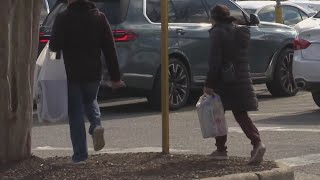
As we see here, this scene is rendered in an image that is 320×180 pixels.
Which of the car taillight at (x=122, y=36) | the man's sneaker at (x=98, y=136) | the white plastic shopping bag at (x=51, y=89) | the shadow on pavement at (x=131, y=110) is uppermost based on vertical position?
the white plastic shopping bag at (x=51, y=89)

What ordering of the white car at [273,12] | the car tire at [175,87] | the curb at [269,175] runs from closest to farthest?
the curb at [269,175] → the car tire at [175,87] → the white car at [273,12]

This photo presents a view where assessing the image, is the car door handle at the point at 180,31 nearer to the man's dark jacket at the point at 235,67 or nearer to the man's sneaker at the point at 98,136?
the man's dark jacket at the point at 235,67

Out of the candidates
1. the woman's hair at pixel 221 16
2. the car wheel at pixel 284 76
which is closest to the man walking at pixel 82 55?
the woman's hair at pixel 221 16

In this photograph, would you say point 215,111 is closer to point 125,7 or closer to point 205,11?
point 125,7

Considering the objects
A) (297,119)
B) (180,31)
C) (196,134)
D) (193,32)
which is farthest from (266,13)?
(196,134)

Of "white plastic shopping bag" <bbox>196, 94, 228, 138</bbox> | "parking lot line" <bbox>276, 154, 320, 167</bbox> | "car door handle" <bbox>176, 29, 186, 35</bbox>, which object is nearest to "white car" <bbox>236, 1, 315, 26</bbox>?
"car door handle" <bbox>176, 29, 186, 35</bbox>

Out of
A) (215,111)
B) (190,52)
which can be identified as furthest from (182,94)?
(215,111)

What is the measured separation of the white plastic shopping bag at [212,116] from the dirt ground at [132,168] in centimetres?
29

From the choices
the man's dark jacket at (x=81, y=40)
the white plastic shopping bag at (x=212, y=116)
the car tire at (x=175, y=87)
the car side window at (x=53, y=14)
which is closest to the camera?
the man's dark jacket at (x=81, y=40)

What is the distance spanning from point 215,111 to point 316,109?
5878 millimetres

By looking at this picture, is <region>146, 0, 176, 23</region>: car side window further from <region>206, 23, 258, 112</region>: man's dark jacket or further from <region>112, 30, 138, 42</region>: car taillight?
<region>206, 23, 258, 112</region>: man's dark jacket

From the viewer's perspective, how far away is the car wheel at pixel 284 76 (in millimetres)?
15586

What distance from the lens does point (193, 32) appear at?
555 inches

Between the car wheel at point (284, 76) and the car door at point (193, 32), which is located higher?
the car door at point (193, 32)
